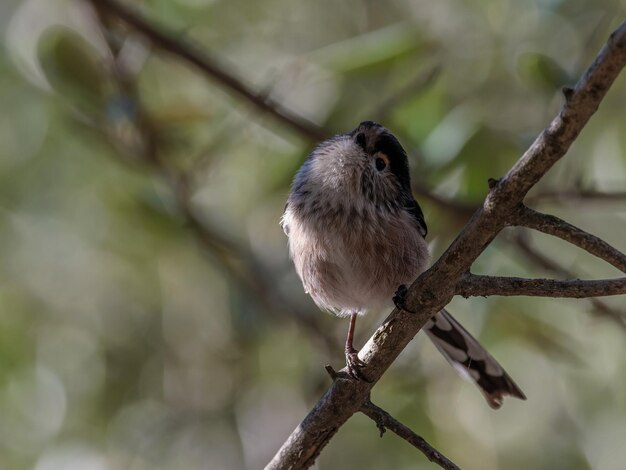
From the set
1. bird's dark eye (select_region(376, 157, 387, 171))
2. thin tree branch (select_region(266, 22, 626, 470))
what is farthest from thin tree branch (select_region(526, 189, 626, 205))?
thin tree branch (select_region(266, 22, 626, 470))

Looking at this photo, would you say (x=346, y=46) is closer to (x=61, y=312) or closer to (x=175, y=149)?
(x=175, y=149)

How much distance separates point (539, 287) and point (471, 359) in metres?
1.50

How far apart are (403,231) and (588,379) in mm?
2447

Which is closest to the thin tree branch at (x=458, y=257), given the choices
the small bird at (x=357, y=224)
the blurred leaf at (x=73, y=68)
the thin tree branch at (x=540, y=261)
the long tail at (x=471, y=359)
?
the small bird at (x=357, y=224)

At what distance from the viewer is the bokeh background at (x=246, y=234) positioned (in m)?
4.40

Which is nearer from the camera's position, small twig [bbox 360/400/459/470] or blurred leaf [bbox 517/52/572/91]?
small twig [bbox 360/400/459/470]

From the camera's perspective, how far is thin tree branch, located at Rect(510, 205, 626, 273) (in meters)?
1.99

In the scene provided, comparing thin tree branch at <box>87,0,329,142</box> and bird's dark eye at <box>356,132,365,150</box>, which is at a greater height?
thin tree branch at <box>87,0,329,142</box>

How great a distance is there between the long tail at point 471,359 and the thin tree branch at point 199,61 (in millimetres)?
1077

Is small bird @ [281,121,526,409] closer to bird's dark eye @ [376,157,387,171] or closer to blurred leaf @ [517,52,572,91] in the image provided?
bird's dark eye @ [376,157,387,171]

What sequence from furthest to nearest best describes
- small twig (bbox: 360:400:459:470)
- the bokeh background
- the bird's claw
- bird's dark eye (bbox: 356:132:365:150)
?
the bokeh background
bird's dark eye (bbox: 356:132:365:150)
the bird's claw
small twig (bbox: 360:400:459:470)

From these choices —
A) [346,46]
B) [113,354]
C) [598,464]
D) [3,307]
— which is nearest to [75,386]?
[113,354]

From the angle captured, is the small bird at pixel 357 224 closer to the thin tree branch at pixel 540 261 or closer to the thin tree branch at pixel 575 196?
the thin tree branch at pixel 540 261

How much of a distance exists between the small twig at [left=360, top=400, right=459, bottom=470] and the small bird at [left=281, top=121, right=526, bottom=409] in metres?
0.39
